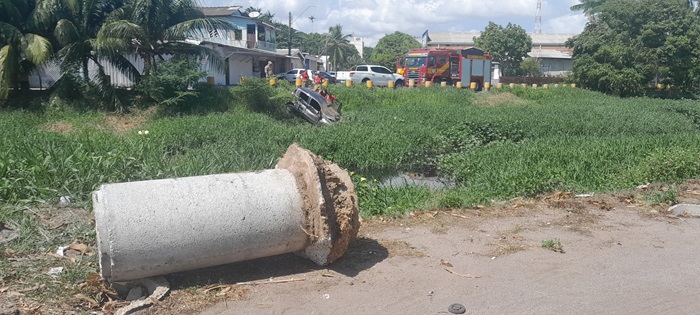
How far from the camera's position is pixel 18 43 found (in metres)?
17.4

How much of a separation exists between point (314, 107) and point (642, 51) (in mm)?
25207

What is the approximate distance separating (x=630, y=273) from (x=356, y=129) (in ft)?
40.0

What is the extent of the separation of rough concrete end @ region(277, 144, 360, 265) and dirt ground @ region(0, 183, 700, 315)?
235 millimetres

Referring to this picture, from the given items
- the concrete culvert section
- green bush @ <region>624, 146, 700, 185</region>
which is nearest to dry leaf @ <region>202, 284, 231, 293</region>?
the concrete culvert section

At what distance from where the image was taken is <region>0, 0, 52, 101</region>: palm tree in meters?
16.6

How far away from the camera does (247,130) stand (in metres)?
16.0

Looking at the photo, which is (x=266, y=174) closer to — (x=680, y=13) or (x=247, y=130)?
(x=247, y=130)

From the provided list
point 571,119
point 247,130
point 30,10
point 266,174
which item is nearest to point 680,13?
point 571,119

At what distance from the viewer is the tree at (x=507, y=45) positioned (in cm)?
5984

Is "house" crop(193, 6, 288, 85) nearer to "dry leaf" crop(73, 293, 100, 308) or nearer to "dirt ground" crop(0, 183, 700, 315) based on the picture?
"dirt ground" crop(0, 183, 700, 315)

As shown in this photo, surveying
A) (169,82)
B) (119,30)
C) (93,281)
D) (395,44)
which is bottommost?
(93,281)

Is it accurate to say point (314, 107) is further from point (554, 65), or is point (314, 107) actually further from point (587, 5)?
point (554, 65)

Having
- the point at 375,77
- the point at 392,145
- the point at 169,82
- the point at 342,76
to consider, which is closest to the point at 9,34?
the point at 169,82

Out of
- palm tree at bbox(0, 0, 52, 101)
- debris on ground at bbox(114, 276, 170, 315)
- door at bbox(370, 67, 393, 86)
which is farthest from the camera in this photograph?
door at bbox(370, 67, 393, 86)
